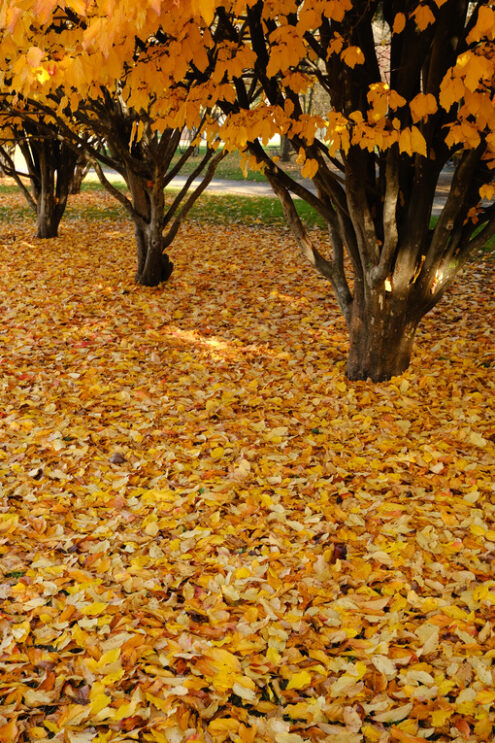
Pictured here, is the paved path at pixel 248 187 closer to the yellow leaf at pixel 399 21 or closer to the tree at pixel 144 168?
the tree at pixel 144 168

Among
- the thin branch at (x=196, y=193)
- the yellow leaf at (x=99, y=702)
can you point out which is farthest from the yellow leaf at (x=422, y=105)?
the thin branch at (x=196, y=193)

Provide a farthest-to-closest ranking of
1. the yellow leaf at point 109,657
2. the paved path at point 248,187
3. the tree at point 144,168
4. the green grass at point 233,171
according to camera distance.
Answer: the green grass at point 233,171 → the paved path at point 248,187 → the tree at point 144,168 → the yellow leaf at point 109,657

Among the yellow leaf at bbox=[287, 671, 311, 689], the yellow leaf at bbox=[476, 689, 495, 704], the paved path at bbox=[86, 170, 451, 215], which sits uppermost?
the paved path at bbox=[86, 170, 451, 215]

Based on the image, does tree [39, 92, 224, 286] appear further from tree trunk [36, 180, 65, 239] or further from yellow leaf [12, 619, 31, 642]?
yellow leaf [12, 619, 31, 642]

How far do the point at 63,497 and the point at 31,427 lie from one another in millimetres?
1075

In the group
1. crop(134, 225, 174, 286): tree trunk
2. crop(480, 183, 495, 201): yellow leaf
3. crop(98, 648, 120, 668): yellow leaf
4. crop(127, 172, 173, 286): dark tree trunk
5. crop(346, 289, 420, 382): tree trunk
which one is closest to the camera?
crop(98, 648, 120, 668): yellow leaf

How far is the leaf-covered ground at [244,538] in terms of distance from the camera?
8.25 ft

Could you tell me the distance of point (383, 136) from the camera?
3729mm

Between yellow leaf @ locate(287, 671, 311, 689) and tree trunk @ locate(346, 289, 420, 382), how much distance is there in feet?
10.1

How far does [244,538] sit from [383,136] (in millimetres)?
2650

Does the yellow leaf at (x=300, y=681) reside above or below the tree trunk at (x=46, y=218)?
below

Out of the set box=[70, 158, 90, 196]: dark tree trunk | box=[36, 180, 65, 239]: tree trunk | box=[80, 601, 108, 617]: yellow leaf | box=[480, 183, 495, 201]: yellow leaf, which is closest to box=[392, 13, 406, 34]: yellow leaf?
box=[480, 183, 495, 201]: yellow leaf

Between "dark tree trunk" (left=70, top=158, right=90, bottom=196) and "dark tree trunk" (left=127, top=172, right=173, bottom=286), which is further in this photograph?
"dark tree trunk" (left=70, top=158, right=90, bottom=196)

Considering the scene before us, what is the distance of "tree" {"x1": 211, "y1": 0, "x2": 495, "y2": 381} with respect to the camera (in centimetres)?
353
